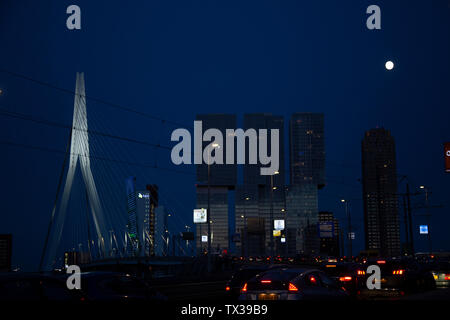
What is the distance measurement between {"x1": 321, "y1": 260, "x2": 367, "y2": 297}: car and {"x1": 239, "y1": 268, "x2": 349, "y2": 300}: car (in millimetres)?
9276

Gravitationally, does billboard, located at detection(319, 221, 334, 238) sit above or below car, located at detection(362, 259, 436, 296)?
above

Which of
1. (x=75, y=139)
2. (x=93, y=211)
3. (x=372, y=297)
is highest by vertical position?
(x=75, y=139)

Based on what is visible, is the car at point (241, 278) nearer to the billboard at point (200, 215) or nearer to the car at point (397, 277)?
the car at point (397, 277)

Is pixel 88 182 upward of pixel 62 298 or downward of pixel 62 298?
upward

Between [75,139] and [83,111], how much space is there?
358cm

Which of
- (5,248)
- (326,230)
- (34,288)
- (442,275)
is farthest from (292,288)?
(5,248)

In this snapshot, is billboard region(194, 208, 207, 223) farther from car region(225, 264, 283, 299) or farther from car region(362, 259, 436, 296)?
car region(225, 264, 283, 299)

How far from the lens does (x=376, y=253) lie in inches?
3263

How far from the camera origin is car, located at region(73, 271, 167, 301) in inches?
548

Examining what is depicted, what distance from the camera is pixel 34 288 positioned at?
1209cm

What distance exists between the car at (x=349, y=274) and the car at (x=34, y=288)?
47.1 ft

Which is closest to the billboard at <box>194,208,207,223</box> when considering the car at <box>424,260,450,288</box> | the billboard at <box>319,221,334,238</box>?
the billboard at <box>319,221,334,238</box>

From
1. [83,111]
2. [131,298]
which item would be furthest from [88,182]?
[131,298]
